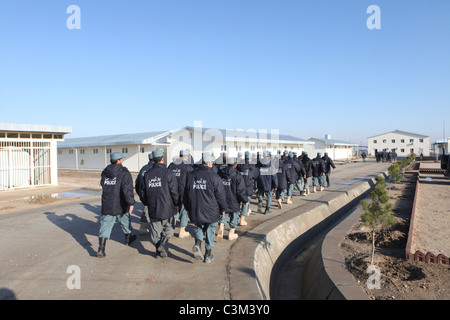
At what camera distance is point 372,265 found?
5156 mm

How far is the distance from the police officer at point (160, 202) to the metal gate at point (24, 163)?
12212mm

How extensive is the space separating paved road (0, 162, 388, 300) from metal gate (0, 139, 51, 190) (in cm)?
804

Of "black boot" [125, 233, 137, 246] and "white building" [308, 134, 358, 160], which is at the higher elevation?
"white building" [308, 134, 358, 160]

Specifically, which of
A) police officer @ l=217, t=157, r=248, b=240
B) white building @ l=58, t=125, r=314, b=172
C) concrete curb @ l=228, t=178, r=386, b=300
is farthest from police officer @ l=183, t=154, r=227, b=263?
white building @ l=58, t=125, r=314, b=172

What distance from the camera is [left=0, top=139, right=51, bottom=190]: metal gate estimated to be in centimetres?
1373

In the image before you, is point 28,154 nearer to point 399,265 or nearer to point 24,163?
point 24,163

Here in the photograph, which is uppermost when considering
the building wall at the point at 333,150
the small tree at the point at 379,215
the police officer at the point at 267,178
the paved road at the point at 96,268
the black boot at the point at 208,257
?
the building wall at the point at 333,150

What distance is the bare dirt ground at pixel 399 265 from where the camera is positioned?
429cm

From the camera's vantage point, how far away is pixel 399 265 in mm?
5250

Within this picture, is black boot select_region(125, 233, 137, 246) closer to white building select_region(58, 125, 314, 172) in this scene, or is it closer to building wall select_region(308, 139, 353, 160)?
white building select_region(58, 125, 314, 172)

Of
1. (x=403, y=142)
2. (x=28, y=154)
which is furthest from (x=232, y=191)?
(x=403, y=142)

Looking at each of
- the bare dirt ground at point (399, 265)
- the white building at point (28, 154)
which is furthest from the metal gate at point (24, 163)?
the bare dirt ground at point (399, 265)

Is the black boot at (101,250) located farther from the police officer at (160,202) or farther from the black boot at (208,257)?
the black boot at (208,257)
